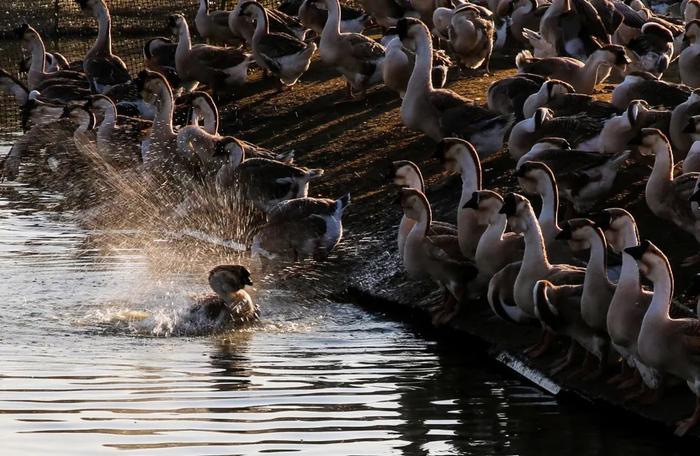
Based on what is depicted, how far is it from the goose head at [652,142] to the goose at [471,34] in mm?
7616

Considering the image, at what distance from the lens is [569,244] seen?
11945 mm

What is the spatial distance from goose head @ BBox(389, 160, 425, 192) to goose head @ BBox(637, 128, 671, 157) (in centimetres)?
220

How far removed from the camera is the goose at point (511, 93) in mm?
17062

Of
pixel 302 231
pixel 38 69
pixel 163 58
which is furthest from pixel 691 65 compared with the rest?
pixel 38 69

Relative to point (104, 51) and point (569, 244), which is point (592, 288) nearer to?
point (569, 244)

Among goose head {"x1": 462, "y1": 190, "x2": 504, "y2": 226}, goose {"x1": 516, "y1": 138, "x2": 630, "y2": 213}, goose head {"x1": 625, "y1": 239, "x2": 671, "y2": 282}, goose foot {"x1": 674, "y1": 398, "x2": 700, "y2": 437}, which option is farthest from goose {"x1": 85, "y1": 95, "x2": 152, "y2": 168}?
goose foot {"x1": 674, "y1": 398, "x2": 700, "y2": 437}

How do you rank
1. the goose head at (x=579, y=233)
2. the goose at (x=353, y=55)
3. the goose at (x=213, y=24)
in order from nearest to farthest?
the goose head at (x=579, y=233), the goose at (x=353, y=55), the goose at (x=213, y=24)

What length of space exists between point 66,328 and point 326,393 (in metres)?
2.87

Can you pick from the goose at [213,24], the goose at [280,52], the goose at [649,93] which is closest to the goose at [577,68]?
the goose at [649,93]

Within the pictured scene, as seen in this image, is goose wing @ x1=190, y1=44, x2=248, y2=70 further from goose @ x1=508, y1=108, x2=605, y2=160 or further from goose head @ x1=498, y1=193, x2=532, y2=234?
goose head @ x1=498, y1=193, x2=532, y2=234

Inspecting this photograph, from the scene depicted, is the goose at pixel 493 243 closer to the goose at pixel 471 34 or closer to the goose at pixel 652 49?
the goose at pixel 652 49

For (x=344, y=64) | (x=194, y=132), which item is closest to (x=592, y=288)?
(x=194, y=132)

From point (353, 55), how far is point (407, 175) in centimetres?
617

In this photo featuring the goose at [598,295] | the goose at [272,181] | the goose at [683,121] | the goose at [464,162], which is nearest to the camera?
the goose at [598,295]
